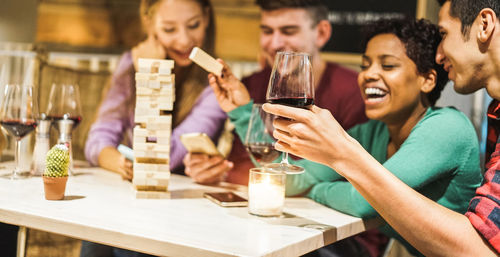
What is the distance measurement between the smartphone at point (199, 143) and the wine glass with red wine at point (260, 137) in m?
0.18

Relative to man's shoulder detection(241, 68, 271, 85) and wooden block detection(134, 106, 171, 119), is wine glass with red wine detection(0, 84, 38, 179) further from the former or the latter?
man's shoulder detection(241, 68, 271, 85)

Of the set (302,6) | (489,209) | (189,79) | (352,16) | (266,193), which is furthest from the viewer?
(352,16)

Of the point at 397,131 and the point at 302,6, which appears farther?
the point at 302,6

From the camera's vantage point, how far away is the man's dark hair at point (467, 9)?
1475 mm

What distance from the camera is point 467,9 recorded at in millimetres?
1522

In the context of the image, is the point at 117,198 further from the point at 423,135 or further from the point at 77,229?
the point at 423,135

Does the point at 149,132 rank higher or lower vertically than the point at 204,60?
lower

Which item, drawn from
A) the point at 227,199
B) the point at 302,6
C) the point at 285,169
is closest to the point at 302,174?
the point at 227,199

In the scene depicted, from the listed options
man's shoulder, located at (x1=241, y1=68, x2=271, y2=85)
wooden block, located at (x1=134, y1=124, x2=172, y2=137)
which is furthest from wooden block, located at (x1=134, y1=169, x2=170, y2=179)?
man's shoulder, located at (x1=241, y1=68, x2=271, y2=85)

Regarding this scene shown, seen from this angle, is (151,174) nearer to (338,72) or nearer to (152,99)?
(152,99)

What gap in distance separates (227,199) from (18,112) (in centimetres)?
72

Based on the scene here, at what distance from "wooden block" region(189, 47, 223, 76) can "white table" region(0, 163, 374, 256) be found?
0.39 metres

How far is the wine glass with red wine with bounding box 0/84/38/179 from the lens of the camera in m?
1.69

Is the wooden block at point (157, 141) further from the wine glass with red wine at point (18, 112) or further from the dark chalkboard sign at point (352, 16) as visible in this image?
the dark chalkboard sign at point (352, 16)
